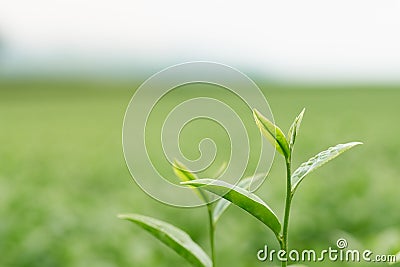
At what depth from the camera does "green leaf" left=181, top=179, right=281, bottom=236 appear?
685 mm

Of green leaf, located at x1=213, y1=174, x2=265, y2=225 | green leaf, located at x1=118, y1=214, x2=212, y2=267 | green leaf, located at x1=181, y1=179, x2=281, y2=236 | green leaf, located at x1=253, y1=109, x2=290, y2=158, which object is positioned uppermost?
green leaf, located at x1=253, y1=109, x2=290, y2=158

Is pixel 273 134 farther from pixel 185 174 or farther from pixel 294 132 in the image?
pixel 185 174

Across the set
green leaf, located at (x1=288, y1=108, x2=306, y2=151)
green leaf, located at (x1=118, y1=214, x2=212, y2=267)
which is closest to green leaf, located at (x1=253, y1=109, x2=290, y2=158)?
green leaf, located at (x1=288, y1=108, x2=306, y2=151)

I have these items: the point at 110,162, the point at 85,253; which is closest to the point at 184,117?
the point at 85,253

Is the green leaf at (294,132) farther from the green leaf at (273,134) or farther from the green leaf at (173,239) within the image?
the green leaf at (173,239)

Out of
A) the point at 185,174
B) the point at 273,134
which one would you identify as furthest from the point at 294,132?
the point at 185,174

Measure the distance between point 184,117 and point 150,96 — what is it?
0.09 metres

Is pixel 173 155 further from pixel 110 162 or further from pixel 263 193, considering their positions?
pixel 110 162

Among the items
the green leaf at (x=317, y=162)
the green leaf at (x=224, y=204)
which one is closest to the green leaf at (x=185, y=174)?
the green leaf at (x=224, y=204)

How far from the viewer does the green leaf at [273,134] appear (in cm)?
70

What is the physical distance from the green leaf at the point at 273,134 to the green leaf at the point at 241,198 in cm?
6

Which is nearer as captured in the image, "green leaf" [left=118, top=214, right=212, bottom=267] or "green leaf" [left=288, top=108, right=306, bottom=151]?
"green leaf" [left=288, top=108, right=306, bottom=151]

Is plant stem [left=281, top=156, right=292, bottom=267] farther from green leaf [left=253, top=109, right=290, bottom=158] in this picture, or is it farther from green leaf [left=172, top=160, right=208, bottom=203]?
green leaf [left=172, top=160, right=208, bottom=203]

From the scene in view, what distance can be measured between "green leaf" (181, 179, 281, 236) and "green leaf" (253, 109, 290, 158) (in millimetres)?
62
